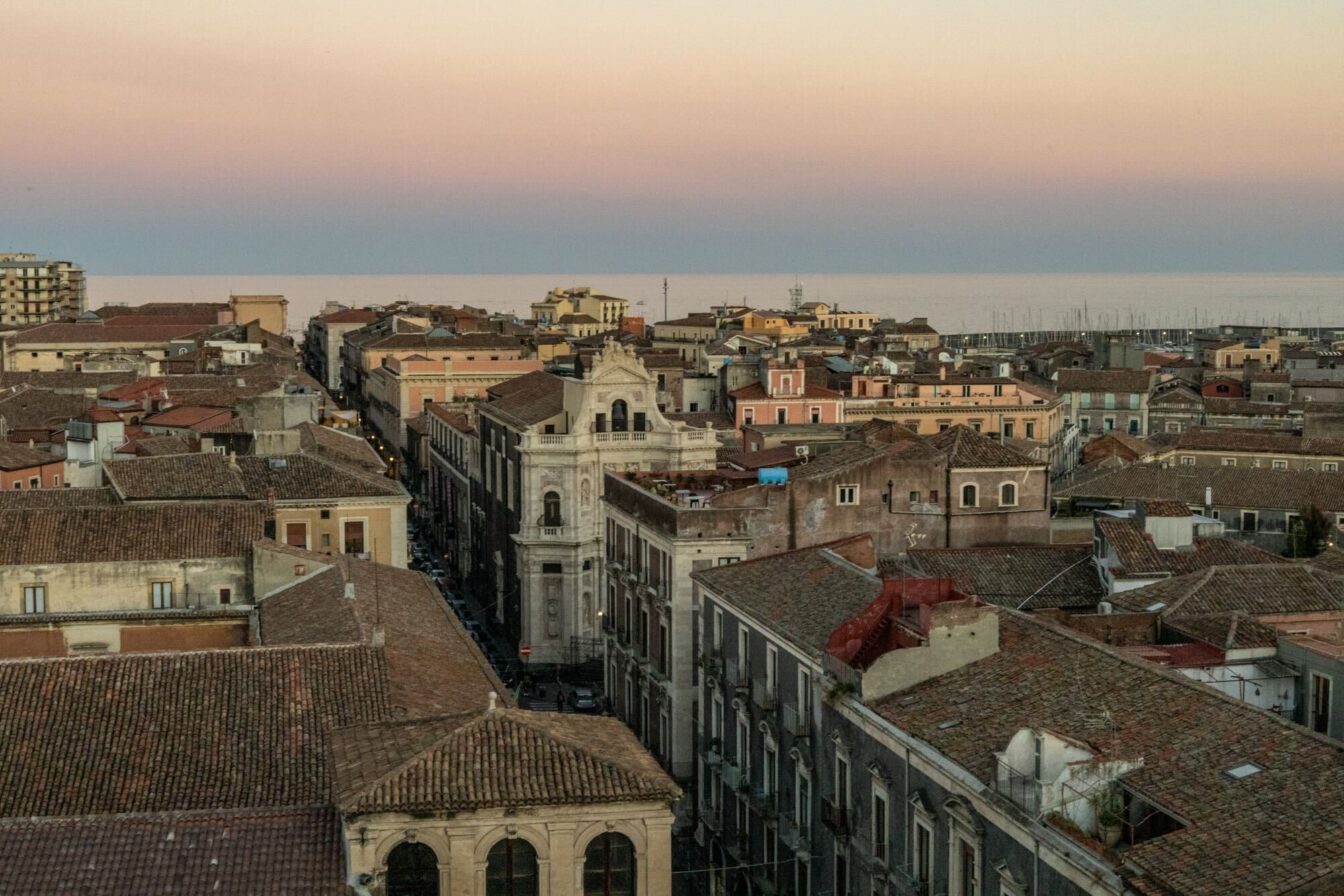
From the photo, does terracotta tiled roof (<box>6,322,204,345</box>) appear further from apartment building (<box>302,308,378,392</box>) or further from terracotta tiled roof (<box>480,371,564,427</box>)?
terracotta tiled roof (<box>480,371,564,427</box>)

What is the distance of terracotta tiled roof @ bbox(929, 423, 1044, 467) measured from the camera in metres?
43.8

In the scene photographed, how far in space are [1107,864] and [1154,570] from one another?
749 inches

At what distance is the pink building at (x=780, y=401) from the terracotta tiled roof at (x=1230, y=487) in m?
19.0

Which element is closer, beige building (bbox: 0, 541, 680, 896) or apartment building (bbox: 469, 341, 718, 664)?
beige building (bbox: 0, 541, 680, 896)

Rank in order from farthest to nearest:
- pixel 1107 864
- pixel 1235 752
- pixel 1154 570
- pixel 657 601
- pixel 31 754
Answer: pixel 657 601 → pixel 1154 570 → pixel 31 754 → pixel 1235 752 → pixel 1107 864

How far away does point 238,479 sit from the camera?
45.8m

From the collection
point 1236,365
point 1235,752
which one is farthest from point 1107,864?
point 1236,365

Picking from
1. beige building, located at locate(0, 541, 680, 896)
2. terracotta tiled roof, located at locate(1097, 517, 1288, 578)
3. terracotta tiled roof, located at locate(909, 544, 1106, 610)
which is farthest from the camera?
terracotta tiled roof, located at locate(909, 544, 1106, 610)

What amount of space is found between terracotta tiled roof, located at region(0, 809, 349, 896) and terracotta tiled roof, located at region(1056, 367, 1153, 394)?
294ft

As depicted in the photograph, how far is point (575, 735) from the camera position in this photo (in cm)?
2325

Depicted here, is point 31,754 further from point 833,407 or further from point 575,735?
point 833,407

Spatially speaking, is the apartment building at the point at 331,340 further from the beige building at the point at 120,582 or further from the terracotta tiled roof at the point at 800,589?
the terracotta tiled roof at the point at 800,589

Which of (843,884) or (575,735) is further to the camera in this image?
(843,884)

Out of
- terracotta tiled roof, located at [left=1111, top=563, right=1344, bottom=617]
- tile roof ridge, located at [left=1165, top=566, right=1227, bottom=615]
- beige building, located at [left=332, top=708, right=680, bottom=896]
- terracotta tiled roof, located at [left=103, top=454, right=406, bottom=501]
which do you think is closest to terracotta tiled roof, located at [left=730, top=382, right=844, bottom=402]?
terracotta tiled roof, located at [left=103, top=454, right=406, bottom=501]
